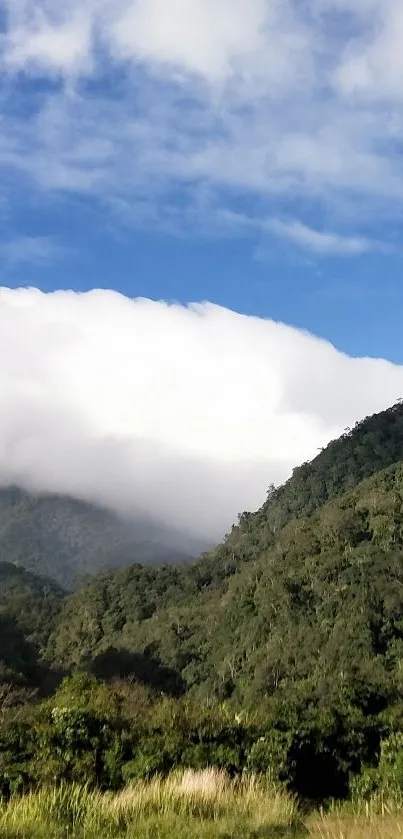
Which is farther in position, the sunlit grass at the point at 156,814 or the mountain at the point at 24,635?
the mountain at the point at 24,635

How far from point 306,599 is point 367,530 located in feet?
64.5

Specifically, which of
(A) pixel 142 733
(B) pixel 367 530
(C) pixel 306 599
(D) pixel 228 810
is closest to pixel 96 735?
(A) pixel 142 733

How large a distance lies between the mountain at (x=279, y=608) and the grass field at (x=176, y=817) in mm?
61852

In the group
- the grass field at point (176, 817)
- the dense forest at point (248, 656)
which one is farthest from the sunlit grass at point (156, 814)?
the dense forest at point (248, 656)

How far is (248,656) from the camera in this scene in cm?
10625

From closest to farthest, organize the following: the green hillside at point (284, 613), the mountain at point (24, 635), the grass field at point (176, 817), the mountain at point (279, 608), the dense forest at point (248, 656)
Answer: the grass field at point (176, 817) < the dense forest at point (248, 656) < the mountain at point (279, 608) < the green hillside at point (284, 613) < the mountain at point (24, 635)

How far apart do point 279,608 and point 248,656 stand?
975cm

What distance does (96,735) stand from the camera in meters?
21.9

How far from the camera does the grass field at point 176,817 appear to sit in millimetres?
7625

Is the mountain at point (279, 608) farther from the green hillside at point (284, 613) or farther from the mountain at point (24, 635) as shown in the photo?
the mountain at point (24, 635)

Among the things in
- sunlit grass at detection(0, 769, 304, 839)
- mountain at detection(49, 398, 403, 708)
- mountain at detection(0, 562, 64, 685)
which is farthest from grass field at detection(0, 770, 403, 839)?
mountain at detection(0, 562, 64, 685)

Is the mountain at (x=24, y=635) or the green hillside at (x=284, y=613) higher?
the green hillside at (x=284, y=613)

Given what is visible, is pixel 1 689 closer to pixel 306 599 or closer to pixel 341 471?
pixel 306 599

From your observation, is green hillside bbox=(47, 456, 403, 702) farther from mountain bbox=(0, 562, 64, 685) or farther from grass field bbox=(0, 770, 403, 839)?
grass field bbox=(0, 770, 403, 839)
